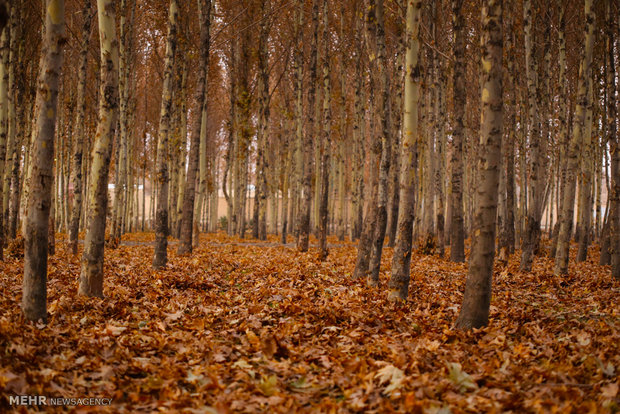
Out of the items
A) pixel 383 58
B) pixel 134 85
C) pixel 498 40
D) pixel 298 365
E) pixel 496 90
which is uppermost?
pixel 134 85

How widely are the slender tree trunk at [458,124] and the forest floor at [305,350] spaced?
4.35 metres

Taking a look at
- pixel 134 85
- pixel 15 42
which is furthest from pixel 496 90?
pixel 134 85

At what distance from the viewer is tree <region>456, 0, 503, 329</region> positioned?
471 cm

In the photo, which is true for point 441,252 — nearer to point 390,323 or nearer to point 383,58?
point 383,58

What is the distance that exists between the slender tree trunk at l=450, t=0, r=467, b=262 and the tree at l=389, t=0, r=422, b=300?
423 centimetres

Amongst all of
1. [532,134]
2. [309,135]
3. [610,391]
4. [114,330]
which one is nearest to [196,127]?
[309,135]

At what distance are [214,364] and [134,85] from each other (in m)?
18.7

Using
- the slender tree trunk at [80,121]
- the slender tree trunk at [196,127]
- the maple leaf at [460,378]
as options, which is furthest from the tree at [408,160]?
the slender tree trunk at [80,121]

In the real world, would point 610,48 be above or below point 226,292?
above

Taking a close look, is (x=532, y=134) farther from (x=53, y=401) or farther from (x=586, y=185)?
(x=53, y=401)

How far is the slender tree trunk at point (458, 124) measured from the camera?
9719 mm

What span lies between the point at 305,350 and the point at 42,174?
3.24 m

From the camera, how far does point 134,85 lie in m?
19.7

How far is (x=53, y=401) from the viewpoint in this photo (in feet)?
9.90
